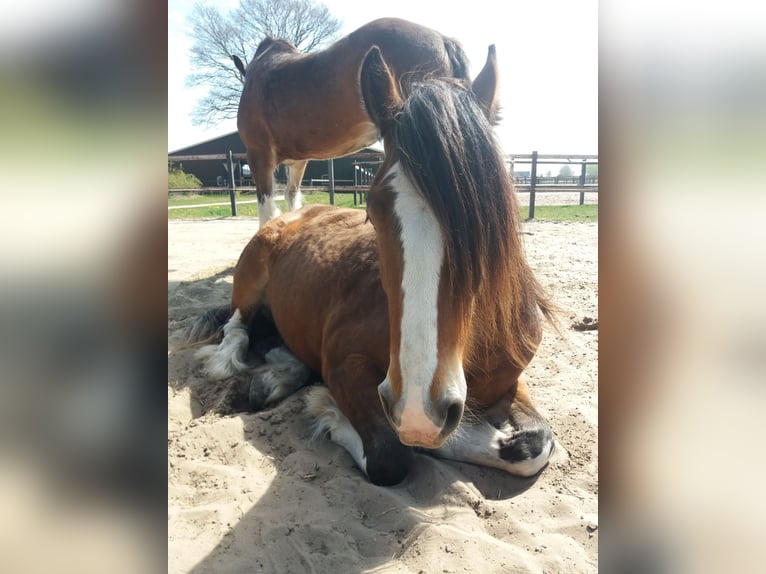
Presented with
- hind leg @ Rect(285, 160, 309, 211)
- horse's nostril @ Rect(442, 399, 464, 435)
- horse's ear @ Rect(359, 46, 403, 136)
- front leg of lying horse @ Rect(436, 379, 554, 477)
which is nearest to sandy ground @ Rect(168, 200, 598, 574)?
front leg of lying horse @ Rect(436, 379, 554, 477)

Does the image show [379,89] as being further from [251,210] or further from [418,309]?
[251,210]

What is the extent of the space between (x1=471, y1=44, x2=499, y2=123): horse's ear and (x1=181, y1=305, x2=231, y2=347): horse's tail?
3.09 metres

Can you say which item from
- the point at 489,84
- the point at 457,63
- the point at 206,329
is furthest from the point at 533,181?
the point at 489,84

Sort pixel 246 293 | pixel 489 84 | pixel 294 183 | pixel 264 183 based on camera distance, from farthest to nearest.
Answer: pixel 294 183
pixel 264 183
pixel 246 293
pixel 489 84

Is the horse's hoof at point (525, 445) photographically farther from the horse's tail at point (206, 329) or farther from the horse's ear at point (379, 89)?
the horse's tail at point (206, 329)

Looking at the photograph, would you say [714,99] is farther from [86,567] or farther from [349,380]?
[349,380]

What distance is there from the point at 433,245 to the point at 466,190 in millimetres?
229

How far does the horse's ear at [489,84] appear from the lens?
2.13 meters

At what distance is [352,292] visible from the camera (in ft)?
9.58

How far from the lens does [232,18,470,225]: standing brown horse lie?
5074 mm

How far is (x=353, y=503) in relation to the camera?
2.01 meters

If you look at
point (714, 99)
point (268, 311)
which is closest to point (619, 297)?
point (714, 99)

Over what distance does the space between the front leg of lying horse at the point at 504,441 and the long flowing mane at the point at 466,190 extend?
647mm

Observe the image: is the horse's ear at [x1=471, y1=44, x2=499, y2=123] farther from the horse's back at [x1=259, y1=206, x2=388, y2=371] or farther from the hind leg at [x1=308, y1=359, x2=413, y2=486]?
the hind leg at [x1=308, y1=359, x2=413, y2=486]
